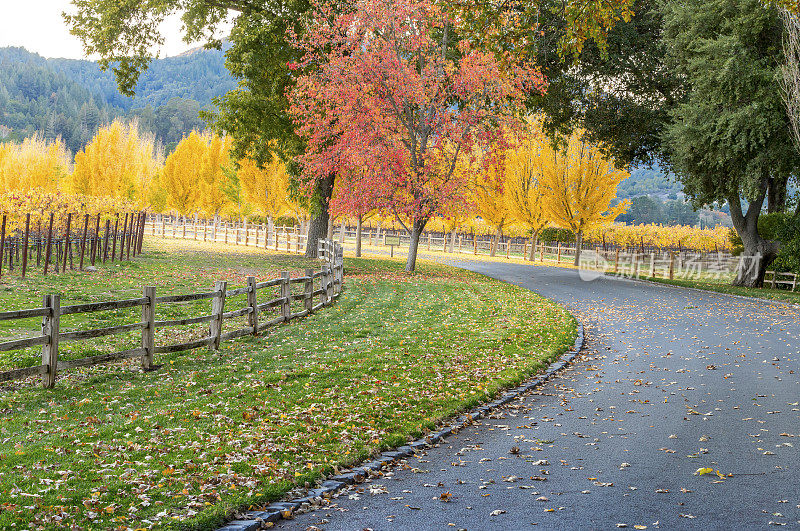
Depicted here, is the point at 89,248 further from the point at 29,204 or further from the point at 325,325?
the point at 325,325

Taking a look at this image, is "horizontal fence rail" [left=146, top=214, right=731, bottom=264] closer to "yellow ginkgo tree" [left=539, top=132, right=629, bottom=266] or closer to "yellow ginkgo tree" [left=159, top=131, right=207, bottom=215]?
"yellow ginkgo tree" [left=159, top=131, right=207, bottom=215]

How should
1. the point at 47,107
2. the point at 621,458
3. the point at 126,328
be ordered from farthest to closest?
the point at 47,107
the point at 126,328
the point at 621,458

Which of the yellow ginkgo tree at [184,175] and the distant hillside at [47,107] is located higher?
the distant hillside at [47,107]

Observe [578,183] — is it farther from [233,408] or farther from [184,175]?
[233,408]

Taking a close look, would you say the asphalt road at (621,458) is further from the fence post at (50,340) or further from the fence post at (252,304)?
the fence post at (252,304)

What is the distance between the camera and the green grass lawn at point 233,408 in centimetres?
554

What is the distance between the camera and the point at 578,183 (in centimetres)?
4400

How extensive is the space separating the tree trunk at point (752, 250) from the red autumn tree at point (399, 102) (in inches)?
471

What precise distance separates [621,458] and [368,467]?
2691 mm

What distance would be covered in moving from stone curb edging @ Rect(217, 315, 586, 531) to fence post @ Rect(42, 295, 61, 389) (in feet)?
14.6

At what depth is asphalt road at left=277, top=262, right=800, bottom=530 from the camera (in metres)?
5.62

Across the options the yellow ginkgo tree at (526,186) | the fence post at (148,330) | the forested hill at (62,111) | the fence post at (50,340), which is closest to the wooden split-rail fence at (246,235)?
the yellow ginkgo tree at (526,186)

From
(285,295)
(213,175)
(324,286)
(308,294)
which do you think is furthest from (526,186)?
(285,295)

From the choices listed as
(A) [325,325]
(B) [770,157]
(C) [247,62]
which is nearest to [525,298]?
(A) [325,325]
